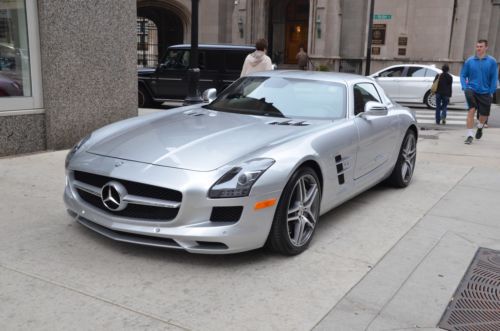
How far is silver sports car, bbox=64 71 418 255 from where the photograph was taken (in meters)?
3.62

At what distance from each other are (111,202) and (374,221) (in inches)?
104

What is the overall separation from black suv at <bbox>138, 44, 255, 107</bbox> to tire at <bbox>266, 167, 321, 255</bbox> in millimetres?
11009

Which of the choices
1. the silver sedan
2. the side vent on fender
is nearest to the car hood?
the side vent on fender

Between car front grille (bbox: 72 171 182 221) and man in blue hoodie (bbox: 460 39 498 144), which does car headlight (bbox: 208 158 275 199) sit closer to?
car front grille (bbox: 72 171 182 221)

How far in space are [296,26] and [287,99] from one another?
29.1 metres

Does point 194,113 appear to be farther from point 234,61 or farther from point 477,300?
point 234,61

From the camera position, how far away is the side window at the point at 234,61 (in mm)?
14969

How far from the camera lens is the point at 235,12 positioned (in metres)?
31.2

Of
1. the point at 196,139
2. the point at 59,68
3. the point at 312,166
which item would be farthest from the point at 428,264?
the point at 59,68

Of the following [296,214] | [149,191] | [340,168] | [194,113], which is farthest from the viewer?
[194,113]

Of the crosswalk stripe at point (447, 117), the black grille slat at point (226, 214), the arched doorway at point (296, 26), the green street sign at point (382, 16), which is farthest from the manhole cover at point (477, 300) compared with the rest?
the arched doorway at point (296, 26)

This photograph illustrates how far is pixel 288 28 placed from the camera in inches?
1309

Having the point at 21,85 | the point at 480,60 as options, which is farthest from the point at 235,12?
the point at 21,85

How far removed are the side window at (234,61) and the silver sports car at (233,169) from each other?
9667mm
